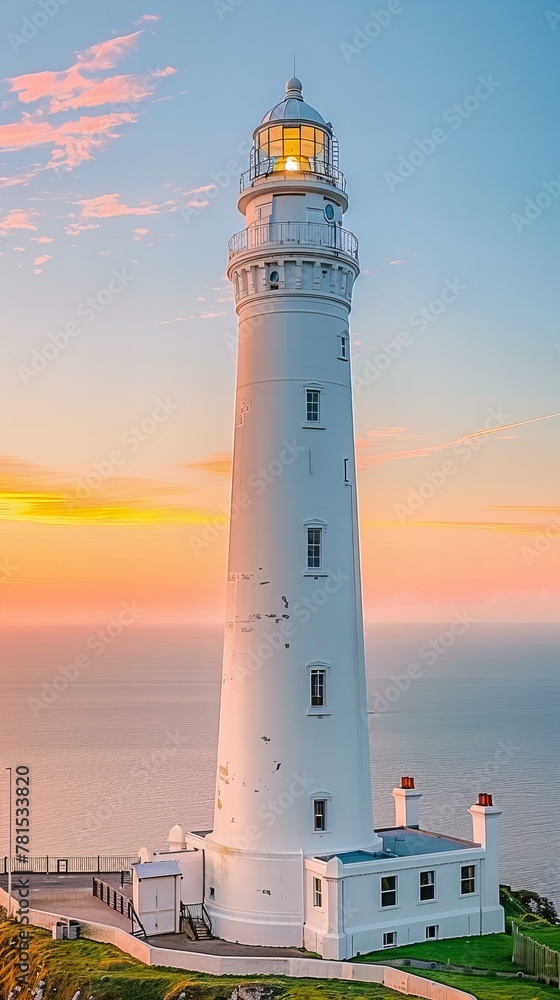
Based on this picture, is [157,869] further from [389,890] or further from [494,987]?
[494,987]

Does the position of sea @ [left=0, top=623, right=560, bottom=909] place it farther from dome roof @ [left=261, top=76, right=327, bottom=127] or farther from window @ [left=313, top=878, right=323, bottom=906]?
dome roof @ [left=261, top=76, right=327, bottom=127]

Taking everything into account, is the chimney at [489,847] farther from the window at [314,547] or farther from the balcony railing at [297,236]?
the balcony railing at [297,236]

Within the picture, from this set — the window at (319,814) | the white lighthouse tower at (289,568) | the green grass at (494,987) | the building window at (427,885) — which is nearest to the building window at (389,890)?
the building window at (427,885)

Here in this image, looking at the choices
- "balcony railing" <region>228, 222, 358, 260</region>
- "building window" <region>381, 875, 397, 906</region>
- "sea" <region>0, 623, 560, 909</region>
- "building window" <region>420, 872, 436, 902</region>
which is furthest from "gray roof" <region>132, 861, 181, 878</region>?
"sea" <region>0, 623, 560, 909</region>

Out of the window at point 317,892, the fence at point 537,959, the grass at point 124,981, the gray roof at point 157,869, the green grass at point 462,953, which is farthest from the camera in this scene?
the gray roof at point 157,869

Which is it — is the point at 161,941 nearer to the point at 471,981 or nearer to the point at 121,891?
the point at 121,891
